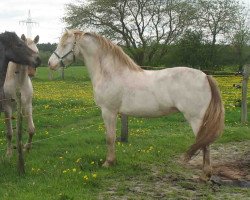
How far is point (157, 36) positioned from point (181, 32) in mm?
2609

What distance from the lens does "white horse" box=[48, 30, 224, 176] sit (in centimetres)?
697

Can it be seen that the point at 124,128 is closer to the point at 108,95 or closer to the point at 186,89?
the point at 108,95

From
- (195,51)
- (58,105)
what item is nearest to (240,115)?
(58,105)

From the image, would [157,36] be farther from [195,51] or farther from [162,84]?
[162,84]

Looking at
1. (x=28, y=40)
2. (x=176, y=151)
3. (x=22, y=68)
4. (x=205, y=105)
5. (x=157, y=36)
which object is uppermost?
(x=157, y=36)

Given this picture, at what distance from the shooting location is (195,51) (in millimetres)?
42094

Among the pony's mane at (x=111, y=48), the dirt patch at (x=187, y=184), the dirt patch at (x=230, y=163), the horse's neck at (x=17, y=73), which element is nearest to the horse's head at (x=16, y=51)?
the pony's mane at (x=111, y=48)

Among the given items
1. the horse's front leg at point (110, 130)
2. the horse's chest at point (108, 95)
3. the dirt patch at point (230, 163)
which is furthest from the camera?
the horse's front leg at point (110, 130)

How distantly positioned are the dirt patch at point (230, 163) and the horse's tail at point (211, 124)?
0.74 metres

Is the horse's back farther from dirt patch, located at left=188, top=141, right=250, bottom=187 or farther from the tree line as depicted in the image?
the tree line

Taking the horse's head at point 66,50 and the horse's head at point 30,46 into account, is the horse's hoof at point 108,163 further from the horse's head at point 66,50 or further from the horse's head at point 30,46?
the horse's head at point 30,46

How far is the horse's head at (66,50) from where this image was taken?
8.09 m

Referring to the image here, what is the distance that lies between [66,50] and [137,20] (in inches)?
1362

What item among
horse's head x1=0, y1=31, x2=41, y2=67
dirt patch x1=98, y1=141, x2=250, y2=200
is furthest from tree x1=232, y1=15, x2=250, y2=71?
horse's head x1=0, y1=31, x2=41, y2=67
